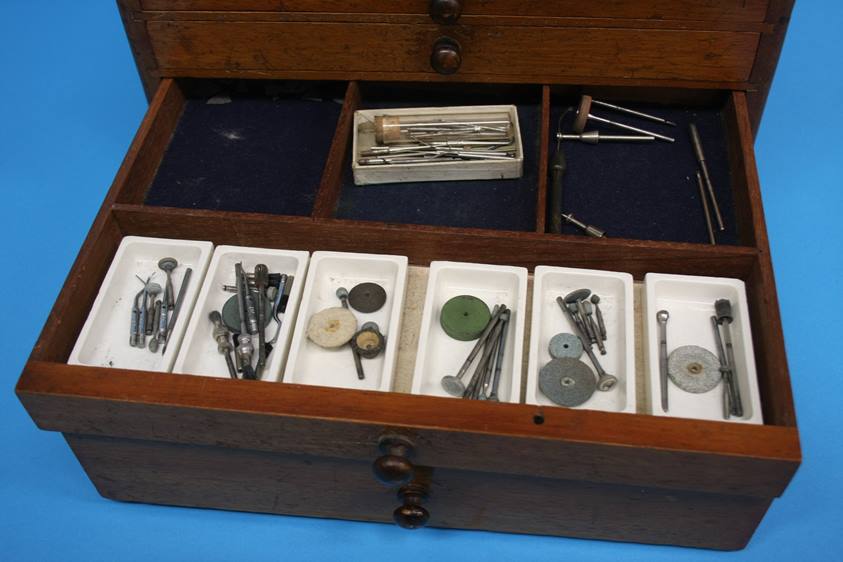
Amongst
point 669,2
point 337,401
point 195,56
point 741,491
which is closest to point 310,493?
point 337,401

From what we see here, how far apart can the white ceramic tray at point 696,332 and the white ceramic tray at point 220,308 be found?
910 millimetres

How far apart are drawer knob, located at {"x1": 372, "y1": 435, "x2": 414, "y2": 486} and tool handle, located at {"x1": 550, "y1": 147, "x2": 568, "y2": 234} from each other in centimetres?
82

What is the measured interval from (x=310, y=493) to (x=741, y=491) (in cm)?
107

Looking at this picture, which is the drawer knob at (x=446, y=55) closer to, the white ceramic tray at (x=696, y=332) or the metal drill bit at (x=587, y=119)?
the metal drill bit at (x=587, y=119)

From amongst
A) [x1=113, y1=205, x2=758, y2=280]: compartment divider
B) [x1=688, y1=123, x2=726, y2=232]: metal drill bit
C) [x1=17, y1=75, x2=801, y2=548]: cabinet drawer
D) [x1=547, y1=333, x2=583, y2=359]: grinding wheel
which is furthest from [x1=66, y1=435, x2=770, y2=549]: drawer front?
[x1=688, y1=123, x2=726, y2=232]: metal drill bit

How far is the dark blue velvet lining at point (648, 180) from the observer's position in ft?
8.67

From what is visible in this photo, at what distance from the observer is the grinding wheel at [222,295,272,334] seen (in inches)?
96.1

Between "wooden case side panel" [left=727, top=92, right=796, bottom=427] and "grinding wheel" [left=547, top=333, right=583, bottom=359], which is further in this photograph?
"grinding wheel" [left=547, top=333, right=583, bottom=359]

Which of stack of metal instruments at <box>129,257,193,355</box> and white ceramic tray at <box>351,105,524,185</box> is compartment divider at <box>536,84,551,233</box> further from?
stack of metal instruments at <box>129,257,193,355</box>

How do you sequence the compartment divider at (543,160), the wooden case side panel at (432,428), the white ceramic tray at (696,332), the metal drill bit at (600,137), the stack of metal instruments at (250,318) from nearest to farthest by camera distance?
1. the wooden case side panel at (432,428)
2. the white ceramic tray at (696,332)
3. the stack of metal instruments at (250,318)
4. the compartment divider at (543,160)
5. the metal drill bit at (600,137)

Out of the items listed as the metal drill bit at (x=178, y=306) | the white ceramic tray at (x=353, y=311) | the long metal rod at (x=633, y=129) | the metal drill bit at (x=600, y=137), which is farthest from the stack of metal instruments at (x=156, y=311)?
the long metal rod at (x=633, y=129)

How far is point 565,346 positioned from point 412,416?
1.74 ft

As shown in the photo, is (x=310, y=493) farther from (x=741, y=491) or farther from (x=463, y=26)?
(x=463, y=26)

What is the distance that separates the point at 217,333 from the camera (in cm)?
242
